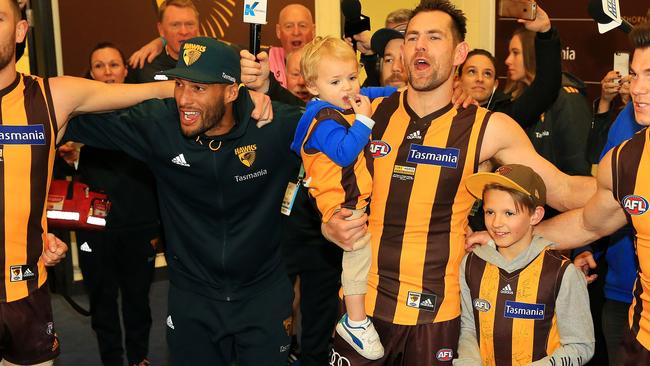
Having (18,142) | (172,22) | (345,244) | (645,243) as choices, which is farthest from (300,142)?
(172,22)

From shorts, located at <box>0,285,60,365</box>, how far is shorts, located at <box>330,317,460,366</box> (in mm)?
1372

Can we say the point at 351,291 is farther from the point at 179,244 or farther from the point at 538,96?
the point at 538,96

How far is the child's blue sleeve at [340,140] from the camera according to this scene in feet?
11.1

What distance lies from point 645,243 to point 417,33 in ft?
4.16

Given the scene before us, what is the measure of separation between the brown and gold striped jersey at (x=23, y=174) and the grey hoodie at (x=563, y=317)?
1.90 meters

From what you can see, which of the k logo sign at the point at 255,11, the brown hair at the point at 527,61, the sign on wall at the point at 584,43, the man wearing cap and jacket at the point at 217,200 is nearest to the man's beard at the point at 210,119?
the man wearing cap and jacket at the point at 217,200

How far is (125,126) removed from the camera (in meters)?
3.82

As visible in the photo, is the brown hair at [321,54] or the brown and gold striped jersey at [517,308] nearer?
the brown and gold striped jersey at [517,308]

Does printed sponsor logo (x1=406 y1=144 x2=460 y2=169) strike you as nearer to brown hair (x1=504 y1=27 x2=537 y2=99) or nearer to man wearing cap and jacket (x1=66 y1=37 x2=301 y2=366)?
man wearing cap and jacket (x1=66 y1=37 x2=301 y2=366)

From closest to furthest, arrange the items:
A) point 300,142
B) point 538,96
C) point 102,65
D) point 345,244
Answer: point 345,244, point 300,142, point 538,96, point 102,65

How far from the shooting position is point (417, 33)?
354 cm

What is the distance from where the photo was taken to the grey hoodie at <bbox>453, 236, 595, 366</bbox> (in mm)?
3467

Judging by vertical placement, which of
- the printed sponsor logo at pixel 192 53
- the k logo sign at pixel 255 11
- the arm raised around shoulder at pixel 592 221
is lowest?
the arm raised around shoulder at pixel 592 221

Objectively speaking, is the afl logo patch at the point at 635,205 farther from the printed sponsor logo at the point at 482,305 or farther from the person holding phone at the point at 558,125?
the person holding phone at the point at 558,125
